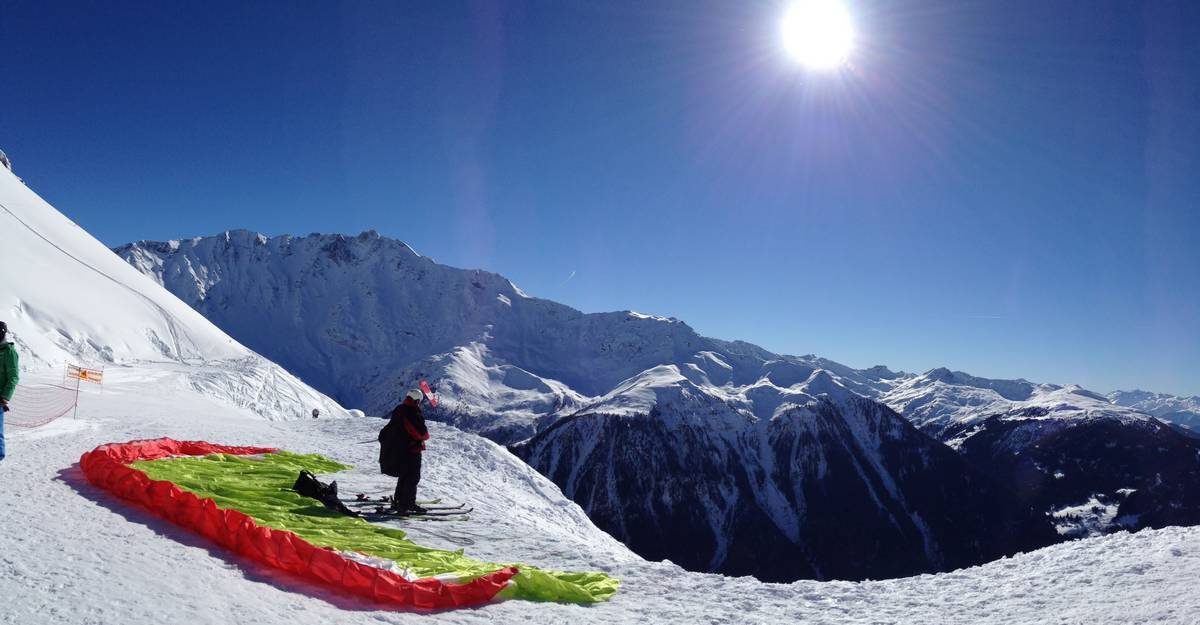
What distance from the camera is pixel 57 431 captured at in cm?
1716

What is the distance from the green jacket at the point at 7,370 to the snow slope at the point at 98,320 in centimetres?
2269

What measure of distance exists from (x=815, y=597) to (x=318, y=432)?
2379 cm

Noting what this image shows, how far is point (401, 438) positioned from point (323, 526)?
10.4 ft

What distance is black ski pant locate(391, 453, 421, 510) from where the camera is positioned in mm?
14148

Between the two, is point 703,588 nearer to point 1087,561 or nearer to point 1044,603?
point 1044,603

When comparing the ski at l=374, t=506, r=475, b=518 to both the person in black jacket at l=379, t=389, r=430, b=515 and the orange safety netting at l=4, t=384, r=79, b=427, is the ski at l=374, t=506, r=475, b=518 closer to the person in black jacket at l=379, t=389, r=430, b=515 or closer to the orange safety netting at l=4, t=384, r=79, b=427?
the person in black jacket at l=379, t=389, r=430, b=515

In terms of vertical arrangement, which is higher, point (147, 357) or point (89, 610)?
point (147, 357)

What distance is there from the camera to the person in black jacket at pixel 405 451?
14.2 metres

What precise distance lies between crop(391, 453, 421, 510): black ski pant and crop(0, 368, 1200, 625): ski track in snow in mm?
1032

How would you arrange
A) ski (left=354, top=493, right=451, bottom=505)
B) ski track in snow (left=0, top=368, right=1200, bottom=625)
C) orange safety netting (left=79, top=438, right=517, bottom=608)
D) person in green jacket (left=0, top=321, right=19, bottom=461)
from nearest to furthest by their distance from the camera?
ski track in snow (left=0, top=368, right=1200, bottom=625) → orange safety netting (left=79, top=438, right=517, bottom=608) → person in green jacket (left=0, top=321, right=19, bottom=461) → ski (left=354, top=493, right=451, bottom=505)

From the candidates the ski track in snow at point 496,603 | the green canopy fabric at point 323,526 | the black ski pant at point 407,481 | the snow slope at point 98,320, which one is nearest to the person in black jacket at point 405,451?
the black ski pant at point 407,481

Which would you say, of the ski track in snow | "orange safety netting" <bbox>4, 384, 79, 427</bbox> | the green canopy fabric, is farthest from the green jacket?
"orange safety netting" <bbox>4, 384, 79, 427</bbox>

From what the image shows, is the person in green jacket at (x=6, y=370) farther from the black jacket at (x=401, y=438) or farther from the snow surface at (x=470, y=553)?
the black jacket at (x=401, y=438)

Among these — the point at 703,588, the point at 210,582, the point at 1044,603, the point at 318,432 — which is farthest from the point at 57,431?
the point at 1044,603
